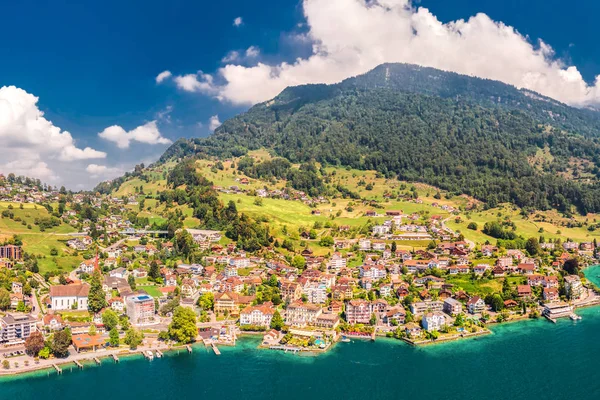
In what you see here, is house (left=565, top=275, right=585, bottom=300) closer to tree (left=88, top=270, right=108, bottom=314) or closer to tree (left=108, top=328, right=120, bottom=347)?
tree (left=108, top=328, right=120, bottom=347)

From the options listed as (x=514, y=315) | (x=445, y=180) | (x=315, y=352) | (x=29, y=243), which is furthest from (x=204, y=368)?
(x=445, y=180)

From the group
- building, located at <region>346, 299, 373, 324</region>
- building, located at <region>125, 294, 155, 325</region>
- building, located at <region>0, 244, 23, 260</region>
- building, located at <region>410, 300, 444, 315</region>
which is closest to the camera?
building, located at <region>125, 294, 155, 325</region>

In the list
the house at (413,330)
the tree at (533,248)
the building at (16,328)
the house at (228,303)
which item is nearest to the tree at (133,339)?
the building at (16,328)

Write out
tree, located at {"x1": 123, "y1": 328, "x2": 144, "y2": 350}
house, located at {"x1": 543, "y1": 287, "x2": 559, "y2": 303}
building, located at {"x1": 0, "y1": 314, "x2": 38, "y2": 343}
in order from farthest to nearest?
house, located at {"x1": 543, "y1": 287, "x2": 559, "y2": 303}, tree, located at {"x1": 123, "y1": 328, "x2": 144, "y2": 350}, building, located at {"x1": 0, "y1": 314, "x2": 38, "y2": 343}

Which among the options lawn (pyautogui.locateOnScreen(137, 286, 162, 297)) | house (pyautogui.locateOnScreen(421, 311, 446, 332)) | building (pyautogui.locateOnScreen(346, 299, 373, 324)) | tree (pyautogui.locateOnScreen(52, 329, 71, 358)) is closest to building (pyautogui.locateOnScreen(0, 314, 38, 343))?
tree (pyautogui.locateOnScreen(52, 329, 71, 358))

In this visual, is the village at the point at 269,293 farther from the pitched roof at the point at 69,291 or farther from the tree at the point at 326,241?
the tree at the point at 326,241

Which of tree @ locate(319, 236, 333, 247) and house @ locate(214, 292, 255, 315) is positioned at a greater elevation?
tree @ locate(319, 236, 333, 247)

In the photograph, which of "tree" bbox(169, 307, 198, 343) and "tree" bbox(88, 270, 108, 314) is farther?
"tree" bbox(88, 270, 108, 314)
